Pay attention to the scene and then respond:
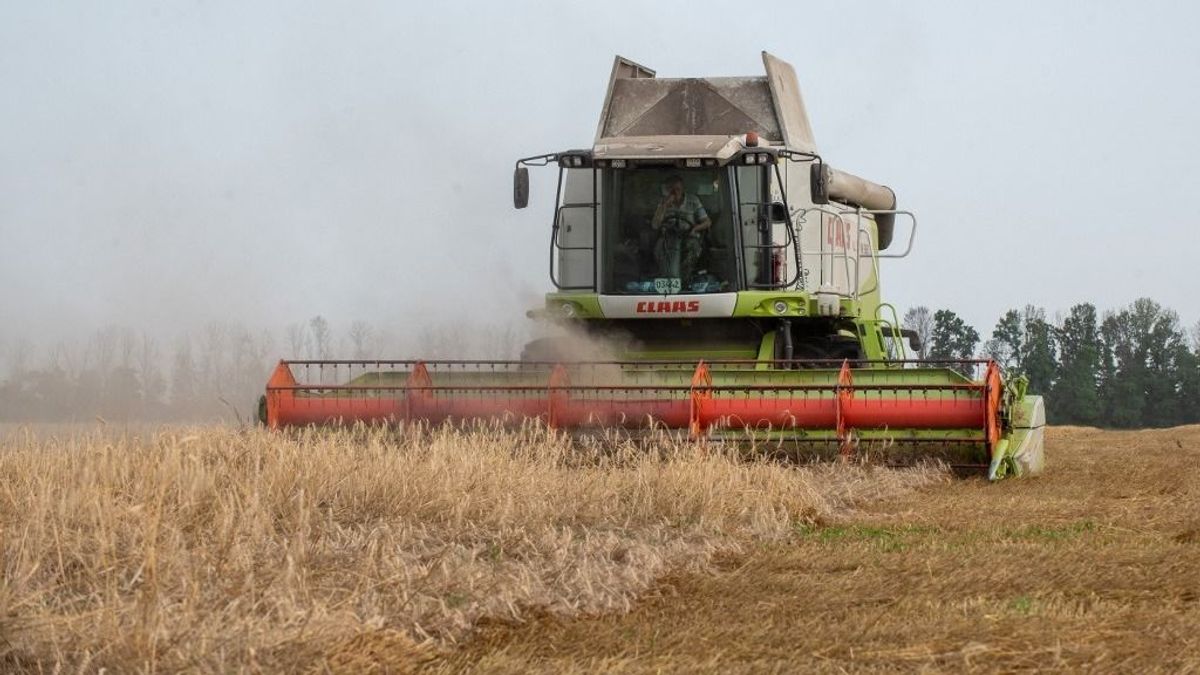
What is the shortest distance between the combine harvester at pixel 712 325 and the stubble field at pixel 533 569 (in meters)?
2.00

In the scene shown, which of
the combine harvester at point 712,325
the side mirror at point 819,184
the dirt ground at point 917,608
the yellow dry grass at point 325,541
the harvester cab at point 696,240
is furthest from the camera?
the harvester cab at point 696,240

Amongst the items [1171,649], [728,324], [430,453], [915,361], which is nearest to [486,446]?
[430,453]

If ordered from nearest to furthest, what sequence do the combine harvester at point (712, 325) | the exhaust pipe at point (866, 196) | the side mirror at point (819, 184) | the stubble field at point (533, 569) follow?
the stubble field at point (533, 569), the combine harvester at point (712, 325), the side mirror at point (819, 184), the exhaust pipe at point (866, 196)

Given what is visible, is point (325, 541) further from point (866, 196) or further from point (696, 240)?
point (866, 196)

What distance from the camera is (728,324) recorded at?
12008mm

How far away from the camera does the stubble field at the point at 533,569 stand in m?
3.61

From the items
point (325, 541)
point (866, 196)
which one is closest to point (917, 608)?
point (325, 541)

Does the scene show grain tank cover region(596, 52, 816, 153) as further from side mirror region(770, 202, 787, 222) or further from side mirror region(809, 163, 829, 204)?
side mirror region(809, 163, 829, 204)

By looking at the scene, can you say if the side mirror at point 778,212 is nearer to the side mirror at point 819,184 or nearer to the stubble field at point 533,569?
the side mirror at point 819,184

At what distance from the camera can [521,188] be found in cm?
1173

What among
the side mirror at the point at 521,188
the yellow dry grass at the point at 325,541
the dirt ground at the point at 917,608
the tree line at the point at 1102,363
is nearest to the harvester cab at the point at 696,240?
the side mirror at the point at 521,188

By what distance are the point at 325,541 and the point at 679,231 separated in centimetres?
712

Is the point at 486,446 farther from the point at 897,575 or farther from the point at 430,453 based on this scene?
the point at 897,575

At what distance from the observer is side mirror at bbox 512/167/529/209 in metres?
11.7
